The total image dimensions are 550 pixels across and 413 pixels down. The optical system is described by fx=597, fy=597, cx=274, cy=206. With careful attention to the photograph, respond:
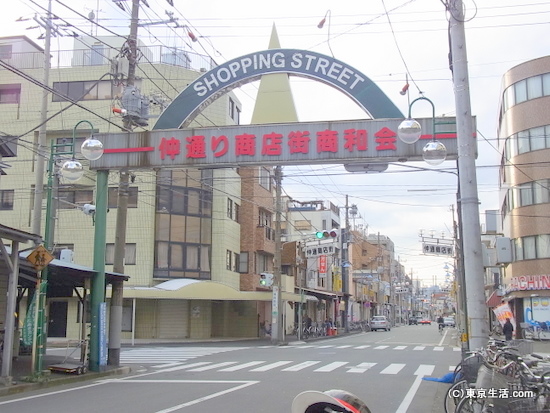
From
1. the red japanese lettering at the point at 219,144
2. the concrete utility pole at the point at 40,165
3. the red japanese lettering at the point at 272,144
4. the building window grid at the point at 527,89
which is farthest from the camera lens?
the building window grid at the point at 527,89

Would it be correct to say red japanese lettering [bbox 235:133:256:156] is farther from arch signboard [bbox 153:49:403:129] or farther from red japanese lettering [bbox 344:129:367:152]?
red japanese lettering [bbox 344:129:367:152]

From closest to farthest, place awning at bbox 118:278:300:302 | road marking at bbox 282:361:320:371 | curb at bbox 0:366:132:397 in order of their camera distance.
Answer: curb at bbox 0:366:132:397
road marking at bbox 282:361:320:371
awning at bbox 118:278:300:302

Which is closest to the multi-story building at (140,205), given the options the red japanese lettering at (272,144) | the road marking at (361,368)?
the road marking at (361,368)

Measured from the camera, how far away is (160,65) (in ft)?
124

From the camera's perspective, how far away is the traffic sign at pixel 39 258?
14.1 metres

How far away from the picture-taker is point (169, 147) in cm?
1686

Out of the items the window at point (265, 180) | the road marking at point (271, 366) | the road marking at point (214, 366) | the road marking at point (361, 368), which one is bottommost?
the road marking at point (214, 366)

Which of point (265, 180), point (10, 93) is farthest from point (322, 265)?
point (10, 93)

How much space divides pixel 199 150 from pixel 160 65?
75.6ft

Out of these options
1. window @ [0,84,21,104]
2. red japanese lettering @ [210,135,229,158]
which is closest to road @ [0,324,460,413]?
red japanese lettering @ [210,135,229,158]

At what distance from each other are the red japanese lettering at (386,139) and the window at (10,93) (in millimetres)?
30277

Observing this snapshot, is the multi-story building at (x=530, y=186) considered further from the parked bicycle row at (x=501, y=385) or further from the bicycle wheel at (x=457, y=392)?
the bicycle wheel at (x=457, y=392)

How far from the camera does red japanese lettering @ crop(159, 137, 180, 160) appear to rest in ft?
55.1

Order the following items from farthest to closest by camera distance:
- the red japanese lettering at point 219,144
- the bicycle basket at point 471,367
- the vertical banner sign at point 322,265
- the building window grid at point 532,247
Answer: the vertical banner sign at point 322,265, the building window grid at point 532,247, the red japanese lettering at point 219,144, the bicycle basket at point 471,367
